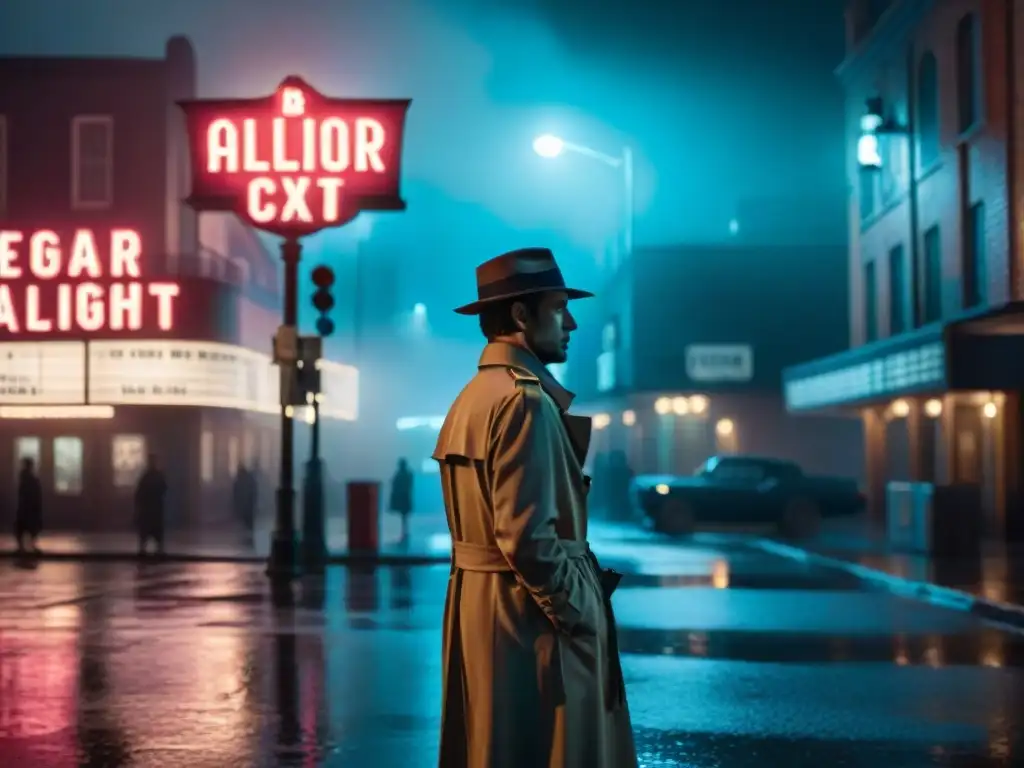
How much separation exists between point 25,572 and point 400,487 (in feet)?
40.8

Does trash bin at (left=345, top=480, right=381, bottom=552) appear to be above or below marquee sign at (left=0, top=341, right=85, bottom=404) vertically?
below

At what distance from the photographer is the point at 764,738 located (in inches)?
363

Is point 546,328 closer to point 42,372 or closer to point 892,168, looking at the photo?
point 42,372

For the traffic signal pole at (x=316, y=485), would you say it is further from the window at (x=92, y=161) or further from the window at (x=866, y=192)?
the window at (x=866, y=192)

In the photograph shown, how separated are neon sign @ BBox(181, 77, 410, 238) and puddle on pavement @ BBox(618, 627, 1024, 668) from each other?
12.7m

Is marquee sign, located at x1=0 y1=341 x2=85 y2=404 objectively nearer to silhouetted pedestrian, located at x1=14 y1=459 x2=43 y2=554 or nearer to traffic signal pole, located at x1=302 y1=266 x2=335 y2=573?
silhouetted pedestrian, located at x1=14 y1=459 x2=43 y2=554

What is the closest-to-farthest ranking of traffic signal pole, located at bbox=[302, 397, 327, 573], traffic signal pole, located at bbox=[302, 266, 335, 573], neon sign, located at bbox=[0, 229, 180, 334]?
traffic signal pole, located at bbox=[302, 266, 335, 573], traffic signal pole, located at bbox=[302, 397, 327, 573], neon sign, located at bbox=[0, 229, 180, 334]

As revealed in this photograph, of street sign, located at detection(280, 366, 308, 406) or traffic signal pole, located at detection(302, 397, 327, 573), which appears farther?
traffic signal pole, located at detection(302, 397, 327, 573)

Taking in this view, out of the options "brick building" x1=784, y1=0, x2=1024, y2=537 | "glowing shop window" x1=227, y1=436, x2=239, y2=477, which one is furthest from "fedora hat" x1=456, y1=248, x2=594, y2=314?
"glowing shop window" x1=227, y1=436, x2=239, y2=477

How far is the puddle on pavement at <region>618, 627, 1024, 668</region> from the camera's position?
12805 millimetres

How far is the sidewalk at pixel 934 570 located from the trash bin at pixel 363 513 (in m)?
7.13

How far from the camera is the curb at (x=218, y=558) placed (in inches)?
987

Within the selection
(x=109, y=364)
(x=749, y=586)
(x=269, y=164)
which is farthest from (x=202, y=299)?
(x=749, y=586)

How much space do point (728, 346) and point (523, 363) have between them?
4294cm
